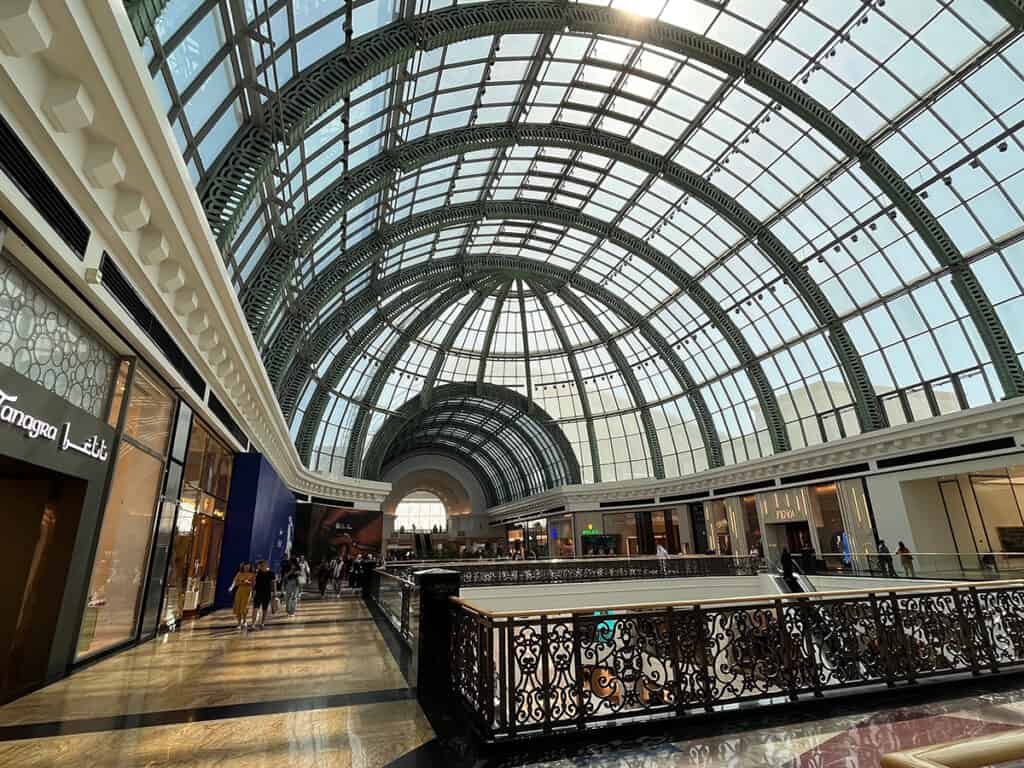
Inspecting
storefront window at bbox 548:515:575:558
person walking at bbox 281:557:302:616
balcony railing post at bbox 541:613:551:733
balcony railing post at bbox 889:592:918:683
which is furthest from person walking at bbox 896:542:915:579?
storefront window at bbox 548:515:575:558

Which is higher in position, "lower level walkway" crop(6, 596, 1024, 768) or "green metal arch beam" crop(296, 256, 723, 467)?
"green metal arch beam" crop(296, 256, 723, 467)

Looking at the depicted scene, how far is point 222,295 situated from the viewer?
9148mm

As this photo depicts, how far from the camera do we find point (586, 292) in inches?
1206

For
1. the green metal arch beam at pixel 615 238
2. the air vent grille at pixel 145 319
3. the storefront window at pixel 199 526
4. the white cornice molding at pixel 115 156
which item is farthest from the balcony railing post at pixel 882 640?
the green metal arch beam at pixel 615 238

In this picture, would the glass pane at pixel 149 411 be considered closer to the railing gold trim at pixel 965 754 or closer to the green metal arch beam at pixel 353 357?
the railing gold trim at pixel 965 754

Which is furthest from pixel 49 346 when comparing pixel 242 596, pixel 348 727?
pixel 242 596

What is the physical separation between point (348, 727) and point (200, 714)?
1.66m

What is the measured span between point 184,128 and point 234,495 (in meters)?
A: 10.7

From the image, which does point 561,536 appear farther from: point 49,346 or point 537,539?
point 49,346

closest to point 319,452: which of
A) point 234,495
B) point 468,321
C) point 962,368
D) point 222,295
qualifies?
point 468,321

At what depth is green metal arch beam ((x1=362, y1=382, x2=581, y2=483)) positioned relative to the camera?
3538 centimetres

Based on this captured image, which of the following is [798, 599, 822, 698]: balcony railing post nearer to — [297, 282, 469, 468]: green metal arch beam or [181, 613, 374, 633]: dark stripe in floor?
[181, 613, 374, 633]: dark stripe in floor

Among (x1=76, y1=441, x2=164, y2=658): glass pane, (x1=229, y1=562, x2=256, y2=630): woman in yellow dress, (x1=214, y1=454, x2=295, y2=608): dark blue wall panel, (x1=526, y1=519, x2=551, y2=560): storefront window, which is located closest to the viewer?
(x1=76, y1=441, x2=164, y2=658): glass pane

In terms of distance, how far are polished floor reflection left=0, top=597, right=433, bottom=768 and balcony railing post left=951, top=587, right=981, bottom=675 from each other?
7.18 meters
